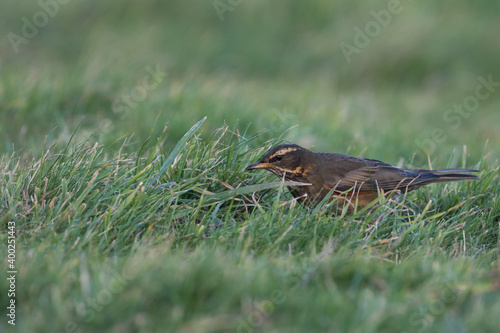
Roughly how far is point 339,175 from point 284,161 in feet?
1.55

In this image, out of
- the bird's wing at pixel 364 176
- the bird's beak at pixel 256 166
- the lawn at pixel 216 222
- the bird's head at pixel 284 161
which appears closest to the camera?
the lawn at pixel 216 222

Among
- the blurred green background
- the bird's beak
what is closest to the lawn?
the bird's beak

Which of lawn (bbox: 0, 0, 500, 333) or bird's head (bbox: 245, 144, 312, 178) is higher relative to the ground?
bird's head (bbox: 245, 144, 312, 178)

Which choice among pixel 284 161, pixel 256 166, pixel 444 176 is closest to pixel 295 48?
pixel 444 176

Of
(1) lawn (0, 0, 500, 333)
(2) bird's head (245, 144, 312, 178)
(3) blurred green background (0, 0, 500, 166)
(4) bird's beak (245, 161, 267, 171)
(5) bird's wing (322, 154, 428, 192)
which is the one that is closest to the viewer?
(1) lawn (0, 0, 500, 333)

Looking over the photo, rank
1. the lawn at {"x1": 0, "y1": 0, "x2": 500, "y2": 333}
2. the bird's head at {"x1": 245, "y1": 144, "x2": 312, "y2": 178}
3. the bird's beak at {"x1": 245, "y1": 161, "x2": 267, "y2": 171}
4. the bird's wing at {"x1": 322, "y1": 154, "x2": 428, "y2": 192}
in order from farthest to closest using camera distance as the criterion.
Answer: the bird's wing at {"x1": 322, "y1": 154, "x2": 428, "y2": 192} < the bird's head at {"x1": 245, "y1": 144, "x2": 312, "y2": 178} < the bird's beak at {"x1": 245, "y1": 161, "x2": 267, "y2": 171} < the lawn at {"x1": 0, "y1": 0, "x2": 500, "y2": 333}

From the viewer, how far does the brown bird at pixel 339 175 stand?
5551mm

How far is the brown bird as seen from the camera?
18.2 feet

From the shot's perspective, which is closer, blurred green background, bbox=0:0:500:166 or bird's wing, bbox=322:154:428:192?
bird's wing, bbox=322:154:428:192

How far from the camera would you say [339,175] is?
18.7 feet

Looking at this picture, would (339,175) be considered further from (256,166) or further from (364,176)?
(256,166)

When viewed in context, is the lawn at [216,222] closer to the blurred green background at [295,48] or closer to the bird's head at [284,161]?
the bird's head at [284,161]

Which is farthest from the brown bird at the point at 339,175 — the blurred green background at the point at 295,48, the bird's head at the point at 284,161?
the blurred green background at the point at 295,48

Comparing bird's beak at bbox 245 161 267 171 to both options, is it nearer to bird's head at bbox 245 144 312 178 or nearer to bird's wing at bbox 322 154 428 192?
bird's head at bbox 245 144 312 178
